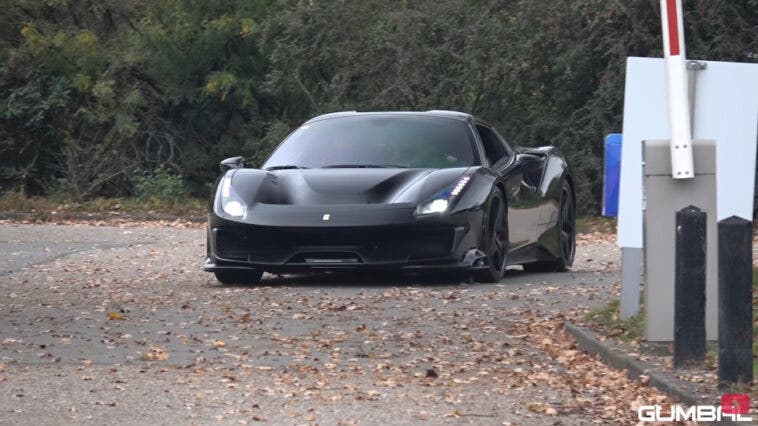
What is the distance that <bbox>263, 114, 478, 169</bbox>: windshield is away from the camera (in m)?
13.3

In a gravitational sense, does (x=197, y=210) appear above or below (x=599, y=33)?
below

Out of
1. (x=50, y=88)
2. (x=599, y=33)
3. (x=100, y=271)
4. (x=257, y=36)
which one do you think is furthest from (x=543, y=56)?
(x=100, y=271)

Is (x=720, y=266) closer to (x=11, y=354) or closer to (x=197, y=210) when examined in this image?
(x=11, y=354)

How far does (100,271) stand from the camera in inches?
583

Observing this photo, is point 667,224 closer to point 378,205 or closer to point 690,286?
point 690,286

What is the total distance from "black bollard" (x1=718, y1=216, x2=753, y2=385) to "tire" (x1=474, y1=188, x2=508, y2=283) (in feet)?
18.1

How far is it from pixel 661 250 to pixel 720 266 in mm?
1321

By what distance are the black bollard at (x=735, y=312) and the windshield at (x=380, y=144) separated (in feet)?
20.3

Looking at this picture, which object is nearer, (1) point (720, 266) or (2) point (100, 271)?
(1) point (720, 266)

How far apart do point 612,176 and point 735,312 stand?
2769 mm

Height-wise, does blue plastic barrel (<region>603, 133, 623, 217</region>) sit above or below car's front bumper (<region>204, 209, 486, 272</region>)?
above

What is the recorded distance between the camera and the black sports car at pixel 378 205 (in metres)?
12.3

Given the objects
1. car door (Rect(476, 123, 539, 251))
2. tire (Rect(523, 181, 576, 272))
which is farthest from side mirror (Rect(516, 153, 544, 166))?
tire (Rect(523, 181, 576, 272))

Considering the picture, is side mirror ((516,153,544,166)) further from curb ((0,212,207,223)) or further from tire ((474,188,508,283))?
curb ((0,212,207,223))
